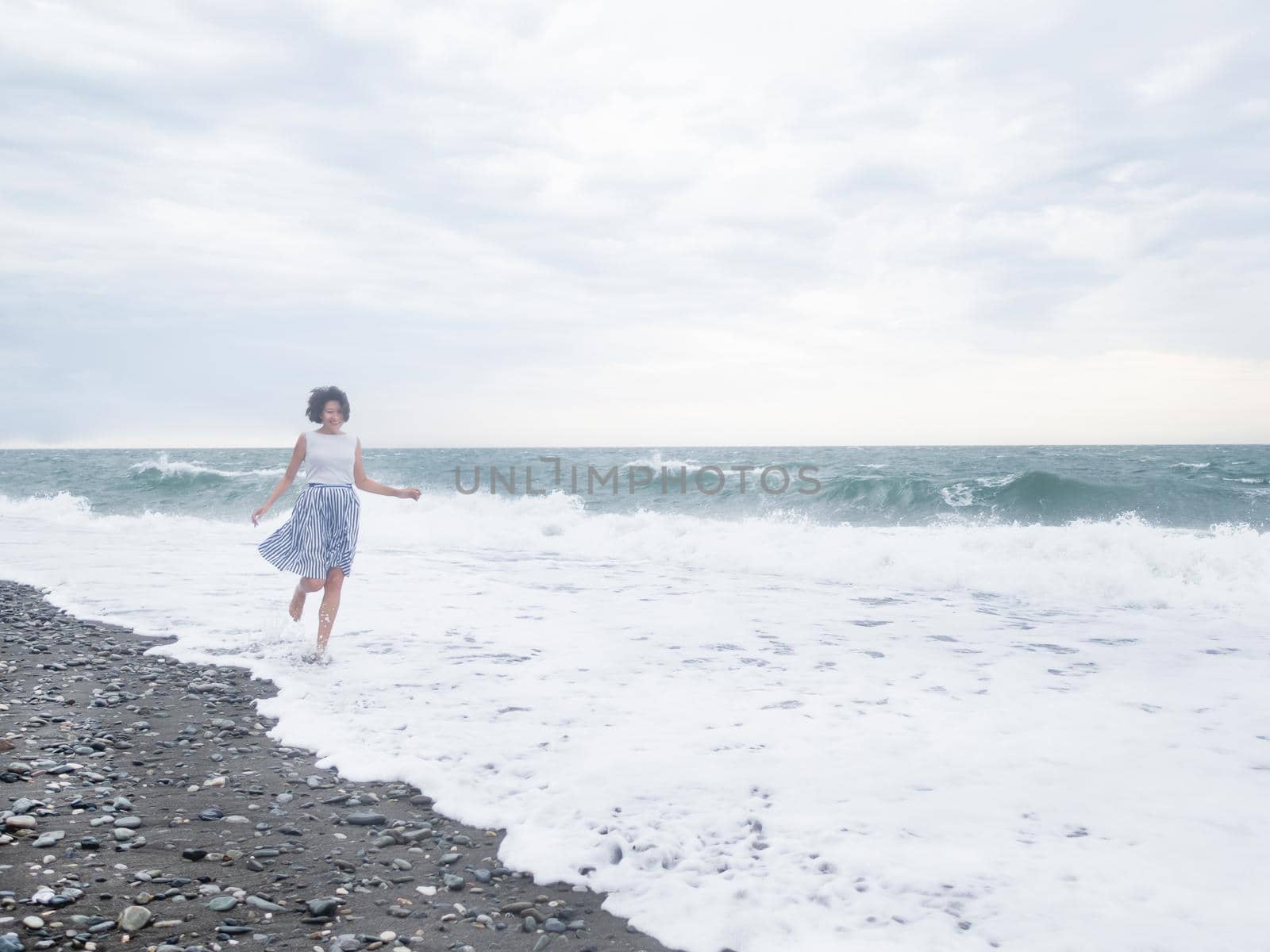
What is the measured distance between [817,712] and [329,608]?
3.95m

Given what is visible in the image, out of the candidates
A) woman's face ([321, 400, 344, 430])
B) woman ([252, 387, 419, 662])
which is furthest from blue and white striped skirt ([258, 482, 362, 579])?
woman's face ([321, 400, 344, 430])

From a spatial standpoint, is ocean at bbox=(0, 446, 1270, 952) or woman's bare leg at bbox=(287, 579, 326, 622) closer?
ocean at bbox=(0, 446, 1270, 952)

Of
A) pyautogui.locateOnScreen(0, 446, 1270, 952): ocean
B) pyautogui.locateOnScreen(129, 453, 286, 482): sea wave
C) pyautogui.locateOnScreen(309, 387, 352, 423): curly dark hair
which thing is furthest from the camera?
pyautogui.locateOnScreen(129, 453, 286, 482): sea wave

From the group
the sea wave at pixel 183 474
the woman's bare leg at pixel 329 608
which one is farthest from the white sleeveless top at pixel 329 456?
the sea wave at pixel 183 474

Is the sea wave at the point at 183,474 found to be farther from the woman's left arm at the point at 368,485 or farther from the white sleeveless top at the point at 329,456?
the white sleeveless top at the point at 329,456

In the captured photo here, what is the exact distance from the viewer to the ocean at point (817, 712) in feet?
10.2

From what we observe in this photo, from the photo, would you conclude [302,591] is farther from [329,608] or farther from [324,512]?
[324,512]

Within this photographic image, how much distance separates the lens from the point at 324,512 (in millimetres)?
6398

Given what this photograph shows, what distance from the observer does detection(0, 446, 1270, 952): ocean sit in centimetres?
312

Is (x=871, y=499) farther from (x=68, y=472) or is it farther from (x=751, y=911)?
(x=68, y=472)

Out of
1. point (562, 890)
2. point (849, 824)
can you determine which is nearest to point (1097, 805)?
point (849, 824)

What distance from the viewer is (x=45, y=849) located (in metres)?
3.08

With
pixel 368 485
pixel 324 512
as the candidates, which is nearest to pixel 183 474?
pixel 368 485

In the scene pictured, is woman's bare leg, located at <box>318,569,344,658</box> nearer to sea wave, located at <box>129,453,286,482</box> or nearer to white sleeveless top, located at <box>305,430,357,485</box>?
white sleeveless top, located at <box>305,430,357,485</box>
